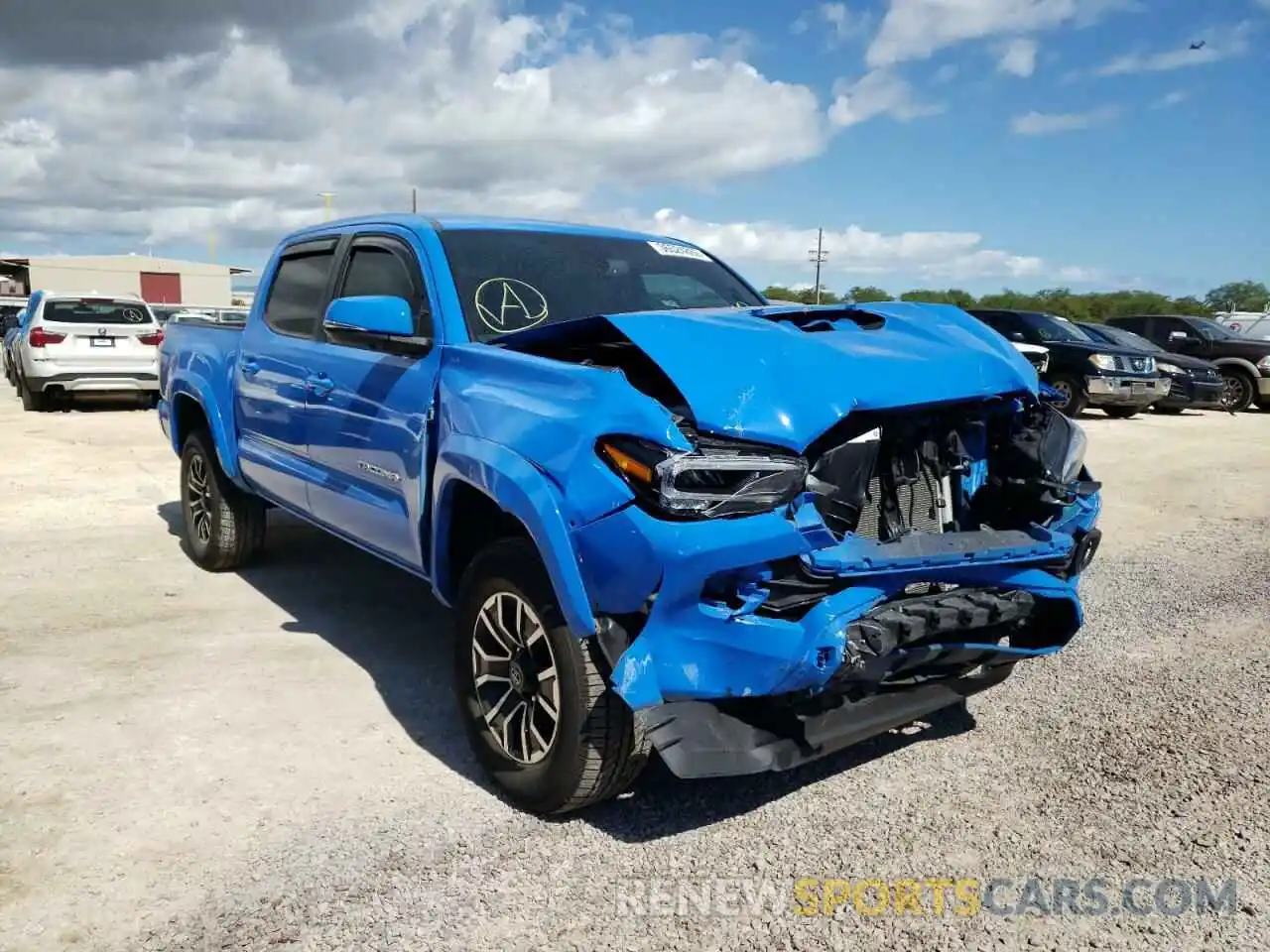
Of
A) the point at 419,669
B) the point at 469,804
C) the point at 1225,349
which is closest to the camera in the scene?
the point at 469,804

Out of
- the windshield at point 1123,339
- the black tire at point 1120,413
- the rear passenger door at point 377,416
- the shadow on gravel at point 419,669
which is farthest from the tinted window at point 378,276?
the windshield at point 1123,339

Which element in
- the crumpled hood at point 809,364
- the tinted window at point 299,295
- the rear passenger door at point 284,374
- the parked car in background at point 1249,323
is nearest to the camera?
the crumpled hood at point 809,364

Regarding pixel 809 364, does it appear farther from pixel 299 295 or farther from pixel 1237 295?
pixel 1237 295

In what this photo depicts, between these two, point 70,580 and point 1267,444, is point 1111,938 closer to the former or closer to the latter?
point 70,580

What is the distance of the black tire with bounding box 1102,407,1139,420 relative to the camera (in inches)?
662

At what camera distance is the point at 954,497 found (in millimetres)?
3287

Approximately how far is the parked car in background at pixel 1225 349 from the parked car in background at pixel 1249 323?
21.6 inches

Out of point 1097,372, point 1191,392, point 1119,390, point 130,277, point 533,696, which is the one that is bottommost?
point 533,696

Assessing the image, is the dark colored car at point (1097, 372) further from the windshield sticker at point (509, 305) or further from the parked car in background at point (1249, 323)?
the windshield sticker at point (509, 305)

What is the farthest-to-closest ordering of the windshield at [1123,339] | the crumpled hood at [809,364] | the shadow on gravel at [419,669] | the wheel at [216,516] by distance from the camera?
the windshield at [1123,339], the wheel at [216,516], the shadow on gravel at [419,669], the crumpled hood at [809,364]

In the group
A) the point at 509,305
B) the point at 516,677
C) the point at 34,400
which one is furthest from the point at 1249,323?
the point at 516,677

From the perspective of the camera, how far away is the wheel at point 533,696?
289 cm

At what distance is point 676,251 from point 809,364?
7.10 ft

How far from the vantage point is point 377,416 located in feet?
12.9
